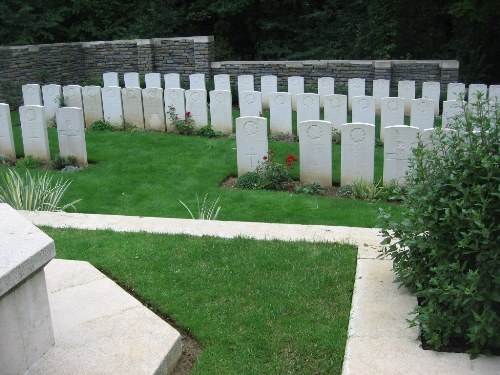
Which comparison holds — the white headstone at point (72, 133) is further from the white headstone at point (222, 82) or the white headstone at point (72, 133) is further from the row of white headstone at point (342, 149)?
the white headstone at point (222, 82)

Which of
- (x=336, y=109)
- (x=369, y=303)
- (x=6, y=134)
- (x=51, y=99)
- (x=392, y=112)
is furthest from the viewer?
(x=51, y=99)

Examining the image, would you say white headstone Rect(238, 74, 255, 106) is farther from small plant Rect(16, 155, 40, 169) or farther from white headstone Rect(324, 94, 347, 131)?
small plant Rect(16, 155, 40, 169)

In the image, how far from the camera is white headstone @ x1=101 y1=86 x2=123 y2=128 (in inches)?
494

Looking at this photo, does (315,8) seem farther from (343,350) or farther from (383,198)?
(343,350)

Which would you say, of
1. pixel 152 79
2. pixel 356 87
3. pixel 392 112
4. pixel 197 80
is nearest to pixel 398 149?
pixel 392 112

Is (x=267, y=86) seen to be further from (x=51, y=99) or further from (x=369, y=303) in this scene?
(x=369, y=303)

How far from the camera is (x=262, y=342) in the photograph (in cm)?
396

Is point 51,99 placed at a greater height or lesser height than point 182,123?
greater

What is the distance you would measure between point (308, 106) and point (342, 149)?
3.26m

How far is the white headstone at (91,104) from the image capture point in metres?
12.8

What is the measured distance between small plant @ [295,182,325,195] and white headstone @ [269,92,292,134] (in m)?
3.48

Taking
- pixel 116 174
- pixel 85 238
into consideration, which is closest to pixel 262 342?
pixel 85 238

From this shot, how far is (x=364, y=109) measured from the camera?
37.5 feet

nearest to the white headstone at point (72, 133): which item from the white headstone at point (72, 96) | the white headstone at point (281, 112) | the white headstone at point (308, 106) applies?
the white headstone at point (72, 96)
